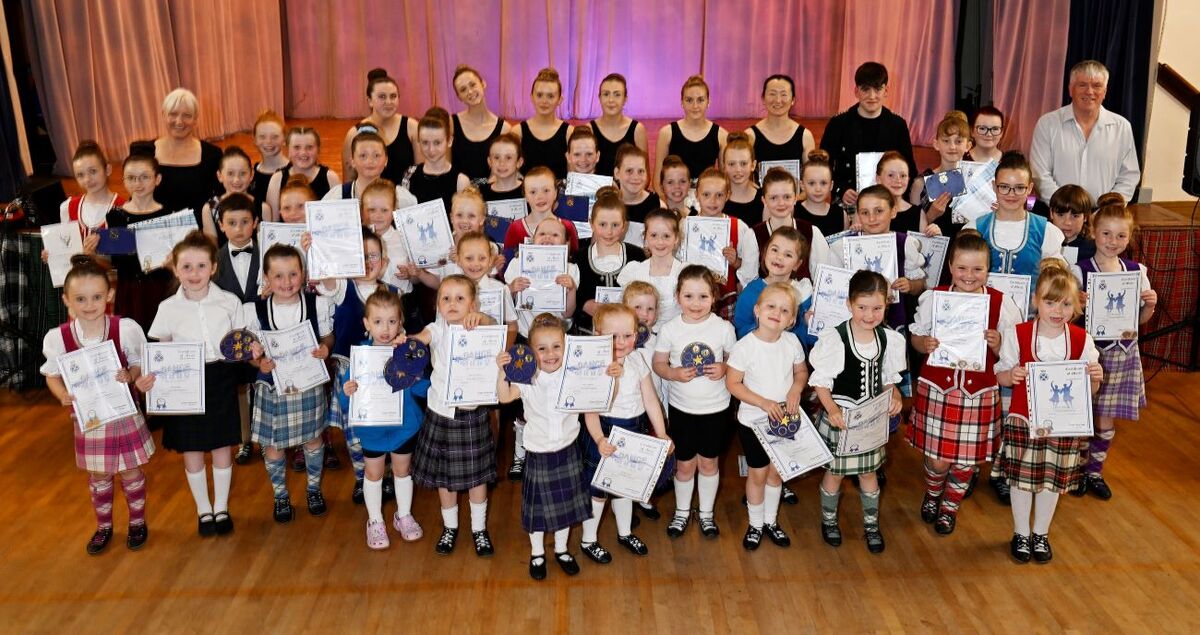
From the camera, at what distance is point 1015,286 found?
429cm

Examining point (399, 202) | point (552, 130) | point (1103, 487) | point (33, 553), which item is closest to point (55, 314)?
point (33, 553)

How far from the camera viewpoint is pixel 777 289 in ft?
13.2

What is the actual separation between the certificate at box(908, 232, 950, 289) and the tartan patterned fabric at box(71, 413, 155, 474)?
346 cm

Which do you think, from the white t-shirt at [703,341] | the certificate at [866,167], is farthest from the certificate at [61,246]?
the certificate at [866,167]

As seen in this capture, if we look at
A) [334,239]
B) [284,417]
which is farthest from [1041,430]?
[284,417]

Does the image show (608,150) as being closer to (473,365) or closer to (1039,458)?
(473,365)

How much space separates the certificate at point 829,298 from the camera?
14.1 ft

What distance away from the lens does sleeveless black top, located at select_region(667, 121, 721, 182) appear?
570 centimetres

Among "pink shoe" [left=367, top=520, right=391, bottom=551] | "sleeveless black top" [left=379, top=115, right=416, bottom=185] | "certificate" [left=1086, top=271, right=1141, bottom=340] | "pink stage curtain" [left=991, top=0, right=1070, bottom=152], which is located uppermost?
"pink stage curtain" [left=991, top=0, right=1070, bottom=152]

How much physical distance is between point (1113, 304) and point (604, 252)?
2.23 meters

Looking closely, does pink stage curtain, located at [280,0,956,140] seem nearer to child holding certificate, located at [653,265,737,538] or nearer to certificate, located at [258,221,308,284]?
certificate, located at [258,221,308,284]

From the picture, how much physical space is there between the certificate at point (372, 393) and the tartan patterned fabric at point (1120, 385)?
3.12m

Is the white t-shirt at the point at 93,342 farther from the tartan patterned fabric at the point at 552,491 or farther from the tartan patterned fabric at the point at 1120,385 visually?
the tartan patterned fabric at the point at 1120,385

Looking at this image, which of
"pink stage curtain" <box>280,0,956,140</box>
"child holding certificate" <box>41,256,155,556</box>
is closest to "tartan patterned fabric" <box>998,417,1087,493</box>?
"child holding certificate" <box>41,256,155,556</box>
